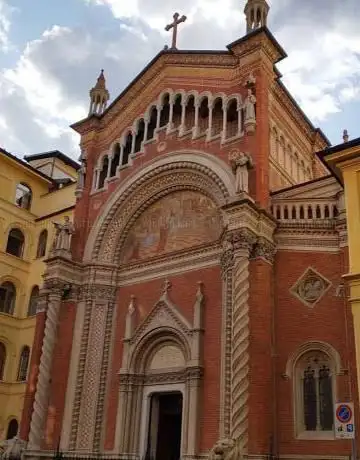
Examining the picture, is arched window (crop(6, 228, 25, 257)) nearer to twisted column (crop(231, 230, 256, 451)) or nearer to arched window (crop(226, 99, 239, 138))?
arched window (crop(226, 99, 239, 138))

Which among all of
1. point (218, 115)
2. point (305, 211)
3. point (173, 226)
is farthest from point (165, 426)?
point (218, 115)

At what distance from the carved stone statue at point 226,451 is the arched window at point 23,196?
1964 cm

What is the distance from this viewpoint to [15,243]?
29703mm

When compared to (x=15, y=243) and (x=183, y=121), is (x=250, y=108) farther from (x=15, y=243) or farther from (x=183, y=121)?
(x=15, y=243)

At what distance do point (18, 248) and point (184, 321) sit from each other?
13.6 metres

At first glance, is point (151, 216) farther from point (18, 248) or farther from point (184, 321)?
point (18, 248)

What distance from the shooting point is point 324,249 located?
18.3 m

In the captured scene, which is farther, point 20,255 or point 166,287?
point 20,255

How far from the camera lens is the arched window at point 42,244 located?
29.5 meters

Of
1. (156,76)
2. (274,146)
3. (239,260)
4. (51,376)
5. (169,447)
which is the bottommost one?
(169,447)

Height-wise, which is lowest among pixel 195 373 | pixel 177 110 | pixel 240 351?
pixel 195 373

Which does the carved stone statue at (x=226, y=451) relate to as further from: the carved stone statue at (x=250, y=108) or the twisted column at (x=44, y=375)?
the carved stone statue at (x=250, y=108)

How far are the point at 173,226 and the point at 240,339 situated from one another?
6.68 meters

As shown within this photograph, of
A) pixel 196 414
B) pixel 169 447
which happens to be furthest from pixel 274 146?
pixel 169 447
